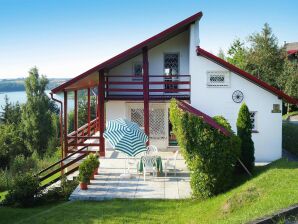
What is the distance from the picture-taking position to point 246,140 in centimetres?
1308

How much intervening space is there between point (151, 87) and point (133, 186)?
25.2ft

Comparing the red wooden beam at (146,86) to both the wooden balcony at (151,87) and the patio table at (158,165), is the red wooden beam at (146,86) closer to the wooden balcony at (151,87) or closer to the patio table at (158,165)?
the wooden balcony at (151,87)

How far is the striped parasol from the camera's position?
1298cm

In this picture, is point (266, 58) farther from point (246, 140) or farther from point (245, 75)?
point (246, 140)

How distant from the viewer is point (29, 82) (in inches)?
1897

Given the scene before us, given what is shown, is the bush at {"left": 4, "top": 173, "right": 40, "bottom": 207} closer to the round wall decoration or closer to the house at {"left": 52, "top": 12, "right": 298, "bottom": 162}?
the house at {"left": 52, "top": 12, "right": 298, "bottom": 162}

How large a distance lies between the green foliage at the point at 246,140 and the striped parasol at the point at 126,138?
3588 millimetres

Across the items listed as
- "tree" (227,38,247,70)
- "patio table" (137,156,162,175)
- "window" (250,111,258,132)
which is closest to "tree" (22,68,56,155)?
"tree" (227,38,247,70)

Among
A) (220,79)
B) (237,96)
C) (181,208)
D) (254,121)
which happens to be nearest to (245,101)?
(237,96)

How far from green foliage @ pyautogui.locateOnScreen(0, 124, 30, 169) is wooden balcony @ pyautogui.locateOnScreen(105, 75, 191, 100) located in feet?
61.0

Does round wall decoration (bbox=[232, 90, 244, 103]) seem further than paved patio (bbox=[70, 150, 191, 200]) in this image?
Yes

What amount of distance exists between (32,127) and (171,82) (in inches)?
1216

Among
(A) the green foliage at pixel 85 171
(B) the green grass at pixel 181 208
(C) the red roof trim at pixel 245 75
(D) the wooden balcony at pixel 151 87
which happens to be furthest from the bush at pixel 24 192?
(C) the red roof trim at pixel 245 75

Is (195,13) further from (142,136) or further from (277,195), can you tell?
(277,195)
